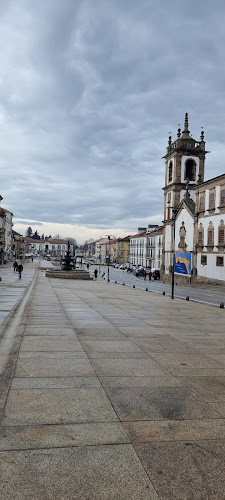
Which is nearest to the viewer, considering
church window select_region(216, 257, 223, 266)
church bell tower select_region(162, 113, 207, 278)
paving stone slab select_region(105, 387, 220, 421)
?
paving stone slab select_region(105, 387, 220, 421)

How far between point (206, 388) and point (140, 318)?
7.07m

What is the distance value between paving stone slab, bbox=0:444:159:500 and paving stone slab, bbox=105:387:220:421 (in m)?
0.89

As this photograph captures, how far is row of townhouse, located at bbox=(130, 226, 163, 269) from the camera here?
9432 cm

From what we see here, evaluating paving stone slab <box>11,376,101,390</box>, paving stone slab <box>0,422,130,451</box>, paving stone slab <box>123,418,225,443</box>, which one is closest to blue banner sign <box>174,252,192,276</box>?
paving stone slab <box>11,376,101,390</box>

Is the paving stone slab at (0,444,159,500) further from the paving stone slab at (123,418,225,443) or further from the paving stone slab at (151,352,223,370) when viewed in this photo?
the paving stone slab at (151,352,223,370)

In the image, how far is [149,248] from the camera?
102 meters

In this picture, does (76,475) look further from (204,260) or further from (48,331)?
(204,260)

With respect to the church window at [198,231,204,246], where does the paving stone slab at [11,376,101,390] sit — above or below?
below

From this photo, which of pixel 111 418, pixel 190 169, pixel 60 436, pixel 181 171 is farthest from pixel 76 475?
pixel 190 169

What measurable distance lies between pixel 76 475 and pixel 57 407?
4.92 ft

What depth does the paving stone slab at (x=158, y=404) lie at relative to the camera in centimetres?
468

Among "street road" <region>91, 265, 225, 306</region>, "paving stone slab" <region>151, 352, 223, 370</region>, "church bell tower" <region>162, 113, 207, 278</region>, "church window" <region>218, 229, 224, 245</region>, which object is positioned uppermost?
"church bell tower" <region>162, 113, 207, 278</region>

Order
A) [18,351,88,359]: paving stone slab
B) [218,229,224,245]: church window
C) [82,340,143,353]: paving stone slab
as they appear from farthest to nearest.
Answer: [218,229,224,245]: church window, [82,340,143,353]: paving stone slab, [18,351,88,359]: paving stone slab

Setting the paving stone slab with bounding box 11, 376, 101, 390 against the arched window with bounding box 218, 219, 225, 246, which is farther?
the arched window with bounding box 218, 219, 225, 246
